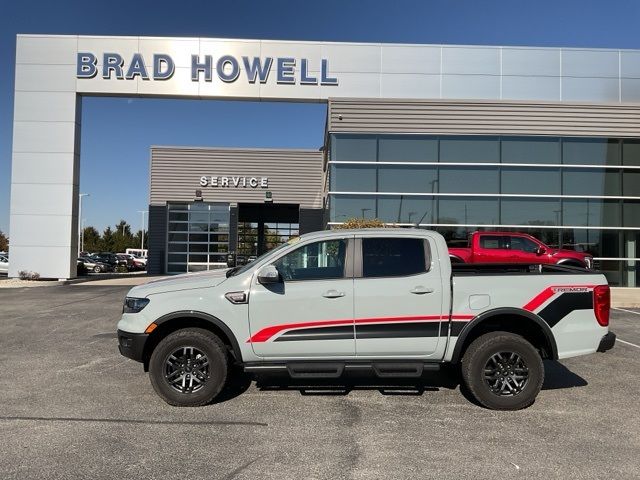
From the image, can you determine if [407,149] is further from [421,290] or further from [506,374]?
[506,374]

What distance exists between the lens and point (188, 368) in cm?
499

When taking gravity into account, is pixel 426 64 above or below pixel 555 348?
above

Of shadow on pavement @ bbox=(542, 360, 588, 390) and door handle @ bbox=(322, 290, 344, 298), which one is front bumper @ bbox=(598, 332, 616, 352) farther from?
door handle @ bbox=(322, 290, 344, 298)

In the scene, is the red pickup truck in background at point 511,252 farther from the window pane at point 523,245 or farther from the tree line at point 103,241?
the tree line at point 103,241

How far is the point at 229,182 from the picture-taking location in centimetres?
2692

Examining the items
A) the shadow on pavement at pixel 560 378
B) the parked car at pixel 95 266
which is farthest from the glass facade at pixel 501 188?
the parked car at pixel 95 266

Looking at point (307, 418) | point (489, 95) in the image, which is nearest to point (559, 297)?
point (307, 418)

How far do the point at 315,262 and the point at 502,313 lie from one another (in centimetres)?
195

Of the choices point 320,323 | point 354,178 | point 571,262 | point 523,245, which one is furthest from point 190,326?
point 354,178

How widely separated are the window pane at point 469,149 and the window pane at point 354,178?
8.59 ft

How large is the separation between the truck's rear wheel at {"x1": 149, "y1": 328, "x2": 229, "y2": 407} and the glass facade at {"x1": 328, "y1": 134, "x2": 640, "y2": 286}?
492 inches

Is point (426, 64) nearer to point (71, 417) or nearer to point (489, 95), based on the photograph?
point (489, 95)

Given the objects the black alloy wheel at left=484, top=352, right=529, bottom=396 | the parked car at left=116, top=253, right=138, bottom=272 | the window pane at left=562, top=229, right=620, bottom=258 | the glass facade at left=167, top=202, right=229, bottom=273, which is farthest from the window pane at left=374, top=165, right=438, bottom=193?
the parked car at left=116, top=253, right=138, bottom=272

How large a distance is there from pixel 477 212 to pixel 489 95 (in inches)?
190
